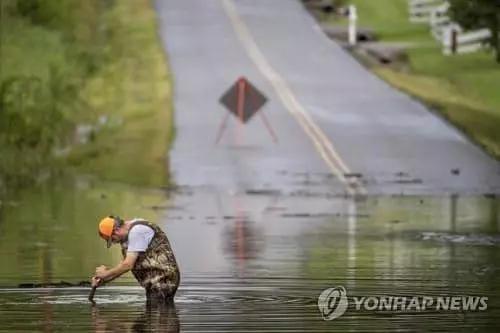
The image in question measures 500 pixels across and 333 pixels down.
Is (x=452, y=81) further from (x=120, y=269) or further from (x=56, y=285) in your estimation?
(x=120, y=269)

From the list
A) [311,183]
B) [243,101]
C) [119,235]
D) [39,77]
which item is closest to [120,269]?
[119,235]

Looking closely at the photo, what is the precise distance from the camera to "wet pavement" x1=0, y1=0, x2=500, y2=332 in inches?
586

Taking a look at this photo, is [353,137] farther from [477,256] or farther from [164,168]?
[477,256]

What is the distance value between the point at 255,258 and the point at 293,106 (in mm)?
23828

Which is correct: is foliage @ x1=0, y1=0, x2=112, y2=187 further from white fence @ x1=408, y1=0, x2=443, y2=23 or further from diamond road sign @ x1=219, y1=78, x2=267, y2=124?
white fence @ x1=408, y1=0, x2=443, y2=23

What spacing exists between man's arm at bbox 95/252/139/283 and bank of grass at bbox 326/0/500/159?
2173 cm

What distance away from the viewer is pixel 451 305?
15305 mm

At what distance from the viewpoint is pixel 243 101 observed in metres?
38.6

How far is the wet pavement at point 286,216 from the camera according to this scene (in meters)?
14.9

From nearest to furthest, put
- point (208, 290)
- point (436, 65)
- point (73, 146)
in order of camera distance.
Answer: point (208, 290), point (73, 146), point (436, 65)

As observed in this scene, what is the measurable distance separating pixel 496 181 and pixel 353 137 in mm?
6532

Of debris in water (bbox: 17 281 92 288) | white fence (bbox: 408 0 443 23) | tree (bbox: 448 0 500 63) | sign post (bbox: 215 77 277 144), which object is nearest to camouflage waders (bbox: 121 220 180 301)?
debris in water (bbox: 17 281 92 288)

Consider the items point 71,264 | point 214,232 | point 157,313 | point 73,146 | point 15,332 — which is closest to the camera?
point 15,332

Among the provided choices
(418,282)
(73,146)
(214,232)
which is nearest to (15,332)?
(418,282)
